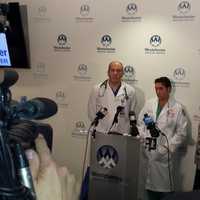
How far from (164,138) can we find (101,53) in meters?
1.39

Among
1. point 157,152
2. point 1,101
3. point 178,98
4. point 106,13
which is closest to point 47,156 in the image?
point 1,101

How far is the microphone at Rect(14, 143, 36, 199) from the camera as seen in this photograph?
762 millimetres

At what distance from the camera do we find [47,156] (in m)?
2.20

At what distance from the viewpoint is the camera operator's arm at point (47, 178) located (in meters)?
1.97

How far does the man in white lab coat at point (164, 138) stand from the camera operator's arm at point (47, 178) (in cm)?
185

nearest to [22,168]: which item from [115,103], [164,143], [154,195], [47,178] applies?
[47,178]

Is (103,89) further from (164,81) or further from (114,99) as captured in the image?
(164,81)

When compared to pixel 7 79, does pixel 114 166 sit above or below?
below

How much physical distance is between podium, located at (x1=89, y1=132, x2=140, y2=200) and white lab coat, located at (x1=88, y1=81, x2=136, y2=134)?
96 centimetres

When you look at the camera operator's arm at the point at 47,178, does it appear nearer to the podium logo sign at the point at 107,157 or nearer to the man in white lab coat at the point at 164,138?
the podium logo sign at the point at 107,157

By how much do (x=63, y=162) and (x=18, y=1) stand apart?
225 cm

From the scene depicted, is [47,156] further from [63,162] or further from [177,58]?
[63,162]

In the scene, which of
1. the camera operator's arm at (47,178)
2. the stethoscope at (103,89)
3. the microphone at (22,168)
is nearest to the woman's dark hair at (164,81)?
the stethoscope at (103,89)

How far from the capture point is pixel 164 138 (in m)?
4.12
